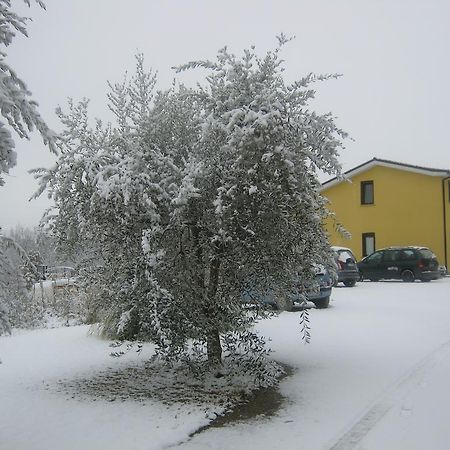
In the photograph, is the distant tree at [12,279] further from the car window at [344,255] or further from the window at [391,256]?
the window at [391,256]

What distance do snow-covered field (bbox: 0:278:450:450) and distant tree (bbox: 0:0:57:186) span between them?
8.23ft

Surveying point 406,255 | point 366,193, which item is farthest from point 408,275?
point 366,193

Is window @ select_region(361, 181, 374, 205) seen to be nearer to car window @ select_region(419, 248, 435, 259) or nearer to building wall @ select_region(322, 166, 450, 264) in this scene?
building wall @ select_region(322, 166, 450, 264)

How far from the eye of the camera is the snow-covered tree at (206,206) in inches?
→ 231

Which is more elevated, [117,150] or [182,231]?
[117,150]

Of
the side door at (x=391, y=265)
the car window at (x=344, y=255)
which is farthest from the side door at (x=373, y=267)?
the car window at (x=344, y=255)

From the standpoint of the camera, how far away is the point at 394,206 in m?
31.3

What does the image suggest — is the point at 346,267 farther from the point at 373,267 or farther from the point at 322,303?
the point at 322,303

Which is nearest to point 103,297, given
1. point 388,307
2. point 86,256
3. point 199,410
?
point 86,256

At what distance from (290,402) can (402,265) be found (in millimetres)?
19739

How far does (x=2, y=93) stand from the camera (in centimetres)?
393

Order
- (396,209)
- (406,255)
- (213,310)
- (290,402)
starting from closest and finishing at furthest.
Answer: (290,402), (213,310), (406,255), (396,209)

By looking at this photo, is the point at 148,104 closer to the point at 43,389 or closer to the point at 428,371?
the point at 43,389

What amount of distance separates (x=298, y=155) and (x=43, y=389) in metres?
4.02
